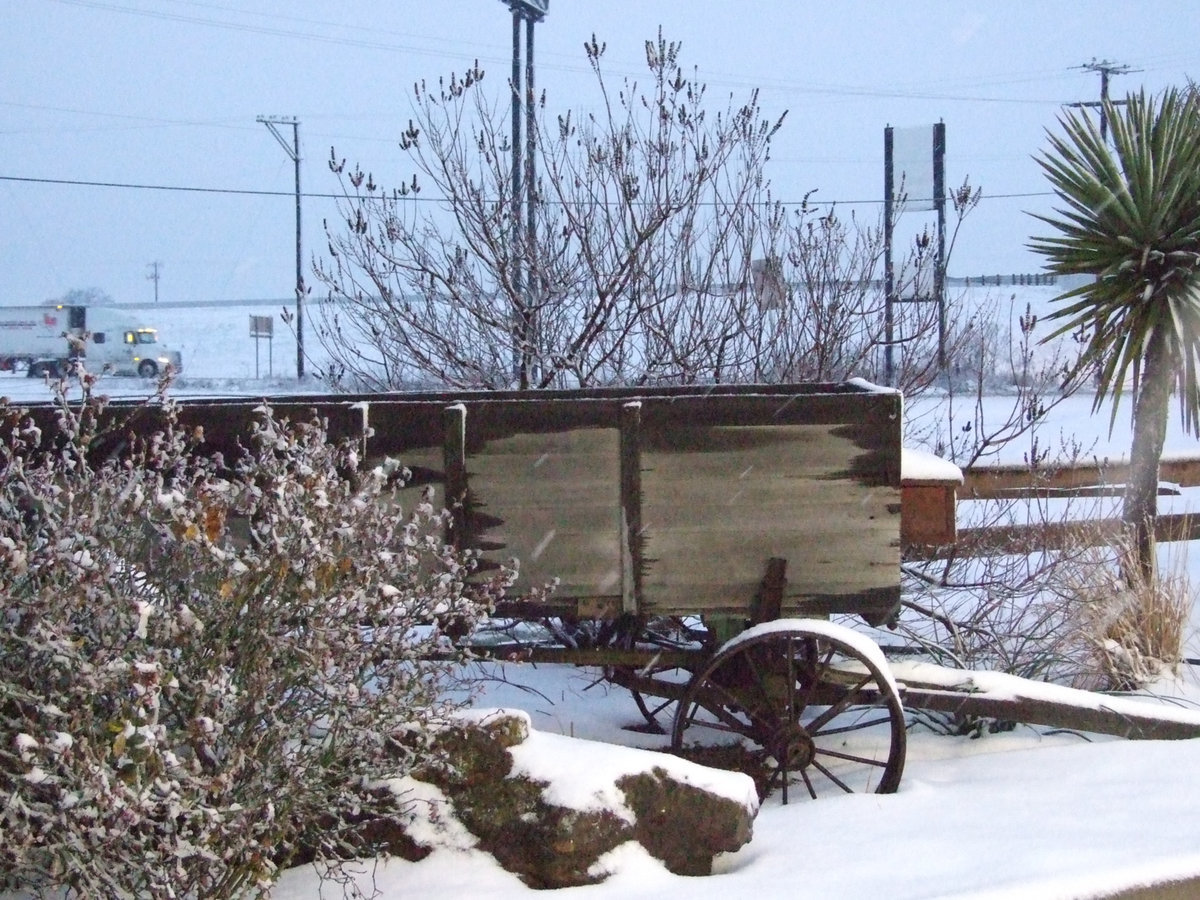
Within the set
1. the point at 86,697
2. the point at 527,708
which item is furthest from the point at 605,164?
the point at 86,697

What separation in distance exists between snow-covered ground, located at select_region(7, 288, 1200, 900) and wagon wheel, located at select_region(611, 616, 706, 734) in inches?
6.3

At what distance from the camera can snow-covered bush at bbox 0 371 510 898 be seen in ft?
8.49

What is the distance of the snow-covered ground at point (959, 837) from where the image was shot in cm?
326

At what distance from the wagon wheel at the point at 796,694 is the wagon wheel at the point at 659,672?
0.19 metres

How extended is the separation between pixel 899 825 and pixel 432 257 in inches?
182

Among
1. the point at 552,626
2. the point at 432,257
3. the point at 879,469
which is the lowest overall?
the point at 552,626

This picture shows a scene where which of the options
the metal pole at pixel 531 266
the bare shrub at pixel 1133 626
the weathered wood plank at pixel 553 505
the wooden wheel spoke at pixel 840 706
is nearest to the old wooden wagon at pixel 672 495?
the weathered wood plank at pixel 553 505

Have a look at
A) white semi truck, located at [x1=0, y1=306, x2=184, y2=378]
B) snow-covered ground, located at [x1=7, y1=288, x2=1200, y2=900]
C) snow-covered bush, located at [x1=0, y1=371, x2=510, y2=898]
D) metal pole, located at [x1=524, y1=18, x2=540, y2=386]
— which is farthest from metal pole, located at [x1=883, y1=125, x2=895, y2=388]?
white semi truck, located at [x1=0, y1=306, x2=184, y2=378]

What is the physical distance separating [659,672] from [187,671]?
2748 millimetres

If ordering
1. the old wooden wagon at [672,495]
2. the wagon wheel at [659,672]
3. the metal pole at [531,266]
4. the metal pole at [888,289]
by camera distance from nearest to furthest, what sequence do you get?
1. the old wooden wagon at [672,495]
2. the wagon wheel at [659,672]
3. the metal pole at [531,266]
4. the metal pole at [888,289]

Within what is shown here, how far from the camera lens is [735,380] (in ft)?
24.1

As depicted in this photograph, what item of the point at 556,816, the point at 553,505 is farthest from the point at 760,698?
the point at 556,816

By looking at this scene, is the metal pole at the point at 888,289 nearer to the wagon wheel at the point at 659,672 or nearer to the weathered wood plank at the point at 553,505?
the wagon wheel at the point at 659,672

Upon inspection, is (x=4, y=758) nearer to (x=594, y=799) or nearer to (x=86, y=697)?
(x=86, y=697)
